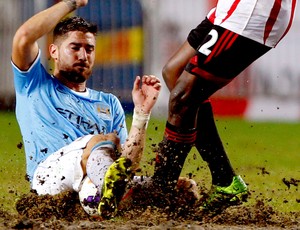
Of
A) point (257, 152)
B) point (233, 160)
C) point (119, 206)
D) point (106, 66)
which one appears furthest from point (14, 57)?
point (106, 66)

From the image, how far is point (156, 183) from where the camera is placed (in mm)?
6582

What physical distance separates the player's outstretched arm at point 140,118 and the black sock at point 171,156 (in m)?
0.18

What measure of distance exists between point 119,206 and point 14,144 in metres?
6.64

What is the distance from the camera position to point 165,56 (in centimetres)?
1878

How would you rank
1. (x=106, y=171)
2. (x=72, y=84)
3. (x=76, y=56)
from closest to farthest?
(x=106, y=171)
(x=76, y=56)
(x=72, y=84)

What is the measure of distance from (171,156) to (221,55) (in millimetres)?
744

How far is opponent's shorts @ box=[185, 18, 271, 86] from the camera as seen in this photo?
6449 millimetres

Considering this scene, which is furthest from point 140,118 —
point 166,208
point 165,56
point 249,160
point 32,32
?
point 165,56

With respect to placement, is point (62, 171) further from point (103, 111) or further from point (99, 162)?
point (103, 111)

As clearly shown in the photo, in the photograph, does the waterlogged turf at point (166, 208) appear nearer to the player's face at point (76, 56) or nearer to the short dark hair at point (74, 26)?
the player's face at point (76, 56)

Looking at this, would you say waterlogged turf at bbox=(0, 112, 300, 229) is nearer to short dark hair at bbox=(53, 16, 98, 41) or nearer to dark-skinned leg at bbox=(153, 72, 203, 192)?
dark-skinned leg at bbox=(153, 72, 203, 192)

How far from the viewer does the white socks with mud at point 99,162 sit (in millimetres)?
6193

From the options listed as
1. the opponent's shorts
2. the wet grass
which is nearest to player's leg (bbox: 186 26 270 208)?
the opponent's shorts

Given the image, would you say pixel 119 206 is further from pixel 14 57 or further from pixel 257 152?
pixel 257 152
